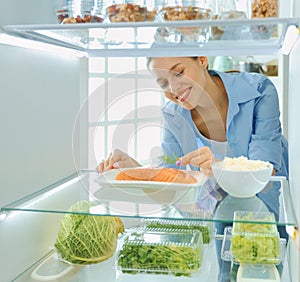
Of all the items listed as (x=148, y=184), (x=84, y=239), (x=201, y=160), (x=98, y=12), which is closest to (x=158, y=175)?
(x=148, y=184)

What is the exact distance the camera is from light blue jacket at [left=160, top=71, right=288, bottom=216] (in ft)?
5.70

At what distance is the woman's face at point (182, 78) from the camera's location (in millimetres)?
1725

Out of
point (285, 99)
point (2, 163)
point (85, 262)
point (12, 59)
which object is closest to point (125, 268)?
point (85, 262)

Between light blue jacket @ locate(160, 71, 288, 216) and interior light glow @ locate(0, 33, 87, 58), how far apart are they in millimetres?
601

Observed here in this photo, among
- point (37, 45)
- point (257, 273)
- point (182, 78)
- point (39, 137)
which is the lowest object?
point (257, 273)

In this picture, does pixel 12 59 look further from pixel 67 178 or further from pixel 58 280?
pixel 58 280

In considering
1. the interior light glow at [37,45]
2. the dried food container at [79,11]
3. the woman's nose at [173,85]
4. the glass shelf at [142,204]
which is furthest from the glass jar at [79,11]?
the woman's nose at [173,85]

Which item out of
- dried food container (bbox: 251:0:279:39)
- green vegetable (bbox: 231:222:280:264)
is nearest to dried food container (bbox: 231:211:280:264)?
green vegetable (bbox: 231:222:280:264)

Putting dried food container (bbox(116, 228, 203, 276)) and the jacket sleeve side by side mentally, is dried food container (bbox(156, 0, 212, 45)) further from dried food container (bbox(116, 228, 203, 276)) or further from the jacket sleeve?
the jacket sleeve

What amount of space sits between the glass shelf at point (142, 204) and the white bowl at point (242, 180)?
0.01 metres

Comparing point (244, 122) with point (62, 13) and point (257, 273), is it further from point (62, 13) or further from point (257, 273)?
point (62, 13)

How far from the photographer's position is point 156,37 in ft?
3.39

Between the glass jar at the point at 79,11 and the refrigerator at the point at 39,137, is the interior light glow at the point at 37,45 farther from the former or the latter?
the glass jar at the point at 79,11

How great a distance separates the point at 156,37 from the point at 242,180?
1.13 ft
